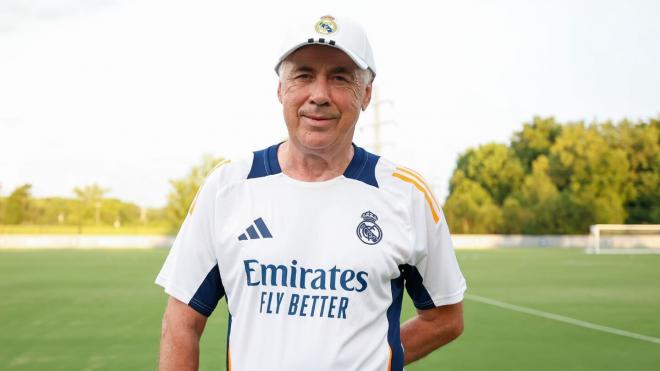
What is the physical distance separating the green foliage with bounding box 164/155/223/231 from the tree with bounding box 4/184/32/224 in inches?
505

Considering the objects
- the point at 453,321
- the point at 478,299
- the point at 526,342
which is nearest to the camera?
the point at 453,321

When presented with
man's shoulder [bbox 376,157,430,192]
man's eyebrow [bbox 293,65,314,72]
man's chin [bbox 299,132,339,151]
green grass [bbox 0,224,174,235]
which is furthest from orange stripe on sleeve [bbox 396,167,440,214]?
green grass [bbox 0,224,174,235]

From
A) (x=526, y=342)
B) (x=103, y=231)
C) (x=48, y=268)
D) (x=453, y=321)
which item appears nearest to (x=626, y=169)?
(x=103, y=231)

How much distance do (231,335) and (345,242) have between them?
1.54 ft

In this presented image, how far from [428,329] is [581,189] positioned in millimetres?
59713

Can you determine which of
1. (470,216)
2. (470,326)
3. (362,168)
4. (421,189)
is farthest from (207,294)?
(470,216)

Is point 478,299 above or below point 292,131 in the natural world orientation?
below

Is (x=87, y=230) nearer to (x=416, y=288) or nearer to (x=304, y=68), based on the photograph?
(x=416, y=288)

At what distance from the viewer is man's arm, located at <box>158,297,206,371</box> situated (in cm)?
227

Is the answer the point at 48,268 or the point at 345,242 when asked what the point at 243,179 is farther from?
the point at 48,268

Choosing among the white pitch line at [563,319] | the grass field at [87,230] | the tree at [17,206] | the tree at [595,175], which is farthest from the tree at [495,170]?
the white pitch line at [563,319]

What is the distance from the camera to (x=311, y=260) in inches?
87.8

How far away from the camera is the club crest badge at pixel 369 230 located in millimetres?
2271

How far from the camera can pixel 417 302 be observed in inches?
99.3
